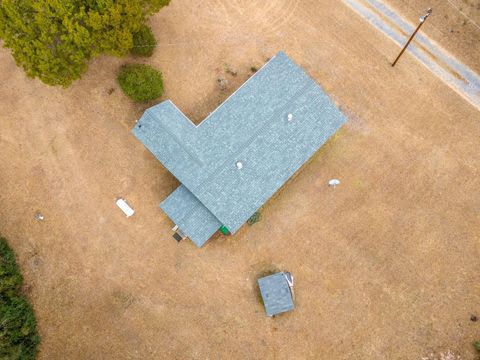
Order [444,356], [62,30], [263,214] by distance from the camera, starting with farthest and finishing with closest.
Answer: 1. [263,214]
2. [444,356]
3. [62,30]

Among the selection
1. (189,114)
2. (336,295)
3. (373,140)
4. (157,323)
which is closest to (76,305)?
(157,323)

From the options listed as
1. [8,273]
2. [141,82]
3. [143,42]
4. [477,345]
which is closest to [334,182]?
[477,345]

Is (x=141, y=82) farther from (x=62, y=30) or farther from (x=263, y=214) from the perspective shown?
(x=263, y=214)

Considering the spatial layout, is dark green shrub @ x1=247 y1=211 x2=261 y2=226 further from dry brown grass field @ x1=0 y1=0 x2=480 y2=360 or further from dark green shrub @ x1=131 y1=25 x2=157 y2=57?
dark green shrub @ x1=131 y1=25 x2=157 y2=57

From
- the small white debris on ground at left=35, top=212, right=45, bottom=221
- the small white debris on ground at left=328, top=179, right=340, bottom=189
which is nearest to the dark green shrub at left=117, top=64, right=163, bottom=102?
the small white debris on ground at left=35, top=212, right=45, bottom=221

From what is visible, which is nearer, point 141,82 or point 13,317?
point 13,317
